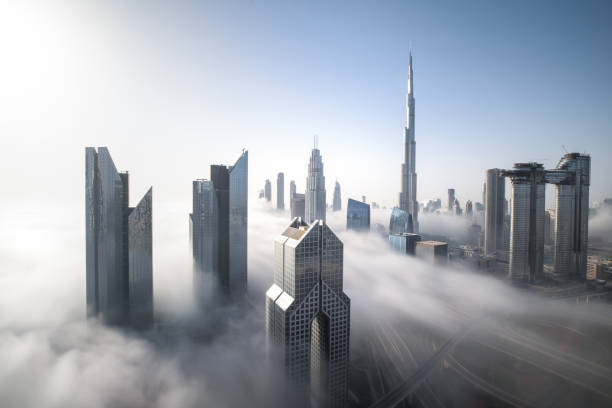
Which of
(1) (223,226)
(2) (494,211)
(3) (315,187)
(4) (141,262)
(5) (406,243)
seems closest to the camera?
(4) (141,262)

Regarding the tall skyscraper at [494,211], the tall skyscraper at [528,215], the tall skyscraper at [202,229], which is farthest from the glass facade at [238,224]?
the tall skyscraper at [494,211]

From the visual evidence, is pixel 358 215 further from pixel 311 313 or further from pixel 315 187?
pixel 311 313

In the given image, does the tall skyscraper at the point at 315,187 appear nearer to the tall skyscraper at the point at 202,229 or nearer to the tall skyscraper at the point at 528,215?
the tall skyscraper at the point at 202,229

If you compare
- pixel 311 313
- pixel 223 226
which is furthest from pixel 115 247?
pixel 311 313

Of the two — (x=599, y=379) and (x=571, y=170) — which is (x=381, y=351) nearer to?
(x=599, y=379)

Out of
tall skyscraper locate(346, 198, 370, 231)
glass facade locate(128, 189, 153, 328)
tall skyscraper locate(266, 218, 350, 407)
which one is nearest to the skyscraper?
tall skyscraper locate(346, 198, 370, 231)

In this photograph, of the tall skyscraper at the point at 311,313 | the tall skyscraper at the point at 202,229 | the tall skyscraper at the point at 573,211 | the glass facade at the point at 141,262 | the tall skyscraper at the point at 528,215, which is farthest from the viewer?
the tall skyscraper at the point at 573,211

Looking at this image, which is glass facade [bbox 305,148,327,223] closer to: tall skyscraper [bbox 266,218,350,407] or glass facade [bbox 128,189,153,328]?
glass facade [bbox 128,189,153,328]
